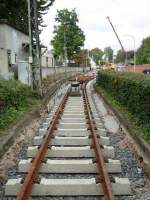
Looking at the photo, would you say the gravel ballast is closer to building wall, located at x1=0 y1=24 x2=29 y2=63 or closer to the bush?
the bush

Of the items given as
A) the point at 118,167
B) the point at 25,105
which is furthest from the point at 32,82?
the point at 118,167

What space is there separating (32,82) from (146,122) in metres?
14.8

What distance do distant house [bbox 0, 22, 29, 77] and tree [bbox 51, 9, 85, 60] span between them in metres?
67.5

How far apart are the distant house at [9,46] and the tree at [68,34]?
67458 mm

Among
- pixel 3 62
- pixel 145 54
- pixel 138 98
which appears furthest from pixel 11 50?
pixel 145 54

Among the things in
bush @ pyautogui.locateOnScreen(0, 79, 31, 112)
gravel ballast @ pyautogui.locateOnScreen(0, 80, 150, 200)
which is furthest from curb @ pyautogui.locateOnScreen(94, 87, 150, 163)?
bush @ pyautogui.locateOnScreen(0, 79, 31, 112)

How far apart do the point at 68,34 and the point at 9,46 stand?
77.8 meters

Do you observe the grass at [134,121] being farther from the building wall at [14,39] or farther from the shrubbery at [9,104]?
the building wall at [14,39]

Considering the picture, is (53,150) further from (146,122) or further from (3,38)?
(3,38)

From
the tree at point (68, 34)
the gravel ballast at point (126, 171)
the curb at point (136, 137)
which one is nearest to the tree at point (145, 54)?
the tree at point (68, 34)

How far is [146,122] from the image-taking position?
Answer: 13984 mm

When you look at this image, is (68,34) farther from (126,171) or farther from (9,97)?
(126,171)

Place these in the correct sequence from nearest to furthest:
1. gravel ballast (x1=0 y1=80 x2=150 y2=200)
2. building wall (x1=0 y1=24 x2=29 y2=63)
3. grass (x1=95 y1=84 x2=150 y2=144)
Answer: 1. gravel ballast (x1=0 y1=80 x2=150 y2=200)
2. grass (x1=95 y1=84 x2=150 y2=144)
3. building wall (x1=0 y1=24 x2=29 y2=63)

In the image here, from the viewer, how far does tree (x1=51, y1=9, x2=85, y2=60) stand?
4429 inches
